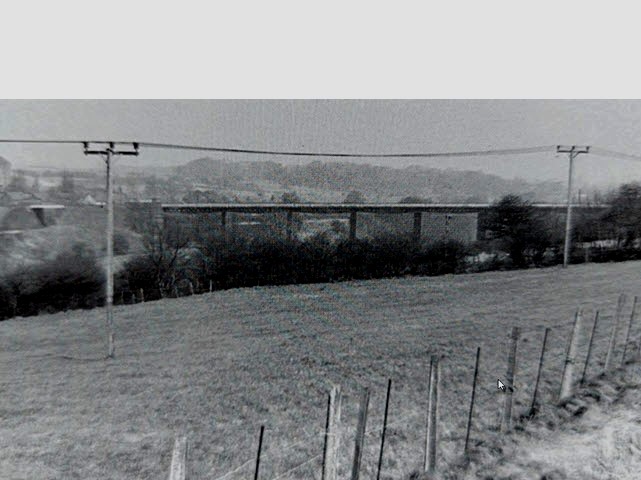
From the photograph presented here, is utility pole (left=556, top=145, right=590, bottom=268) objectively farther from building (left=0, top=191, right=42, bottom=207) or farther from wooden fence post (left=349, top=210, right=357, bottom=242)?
building (left=0, top=191, right=42, bottom=207)

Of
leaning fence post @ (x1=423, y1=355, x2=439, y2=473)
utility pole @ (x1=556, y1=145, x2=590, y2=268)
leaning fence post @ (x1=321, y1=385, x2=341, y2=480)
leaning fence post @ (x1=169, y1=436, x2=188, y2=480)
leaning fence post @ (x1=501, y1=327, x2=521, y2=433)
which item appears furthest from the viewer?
utility pole @ (x1=556, y1=145, x2=590, y2=268)

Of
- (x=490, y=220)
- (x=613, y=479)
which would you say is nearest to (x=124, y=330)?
(x=490, y=220)

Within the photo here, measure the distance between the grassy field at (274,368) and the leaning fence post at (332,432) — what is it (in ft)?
1.48

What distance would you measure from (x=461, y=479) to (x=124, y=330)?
475 cm

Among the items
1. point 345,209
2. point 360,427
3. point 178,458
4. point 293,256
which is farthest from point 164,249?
point 178,458

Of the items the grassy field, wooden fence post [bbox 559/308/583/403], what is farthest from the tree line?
wooden fence post [bbox 559/308/583/403]

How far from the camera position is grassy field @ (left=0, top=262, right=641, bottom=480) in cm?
232

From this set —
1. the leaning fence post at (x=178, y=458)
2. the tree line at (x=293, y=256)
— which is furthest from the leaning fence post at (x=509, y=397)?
the tree line at (x=293, y=256)

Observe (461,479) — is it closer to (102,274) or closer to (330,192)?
(330,192)

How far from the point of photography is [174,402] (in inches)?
122

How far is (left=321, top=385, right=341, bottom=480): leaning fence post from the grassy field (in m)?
0.45

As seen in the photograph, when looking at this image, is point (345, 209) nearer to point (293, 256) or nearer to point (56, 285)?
point (293, 256)

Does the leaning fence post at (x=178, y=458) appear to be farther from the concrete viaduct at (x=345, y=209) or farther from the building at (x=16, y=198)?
the building at (x=16, y=198)

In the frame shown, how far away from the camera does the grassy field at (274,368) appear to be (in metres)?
2.32
